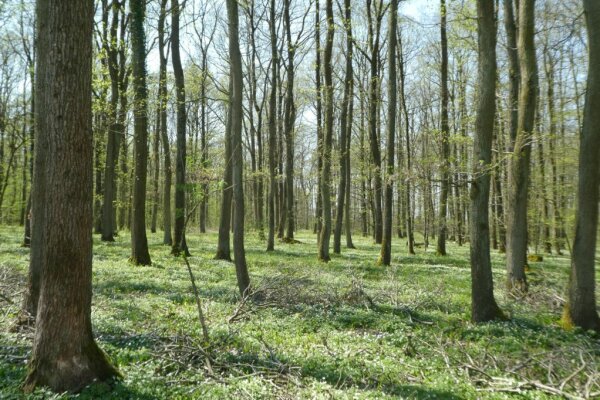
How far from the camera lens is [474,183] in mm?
6801

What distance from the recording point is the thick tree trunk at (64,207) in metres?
4.01

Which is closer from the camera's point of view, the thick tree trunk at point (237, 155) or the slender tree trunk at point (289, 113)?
the thick tree trunk at point (237, 155)

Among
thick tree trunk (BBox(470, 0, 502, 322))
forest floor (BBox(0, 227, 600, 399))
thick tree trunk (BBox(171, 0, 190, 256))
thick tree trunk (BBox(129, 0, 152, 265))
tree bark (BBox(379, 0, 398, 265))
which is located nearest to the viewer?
forest floor (BBox(0, 227, 600, 399))

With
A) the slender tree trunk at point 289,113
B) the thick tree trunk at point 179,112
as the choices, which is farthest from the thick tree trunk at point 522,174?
the thick tree trunk at point 179,112

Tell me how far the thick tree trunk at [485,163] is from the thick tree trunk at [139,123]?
10011 mm

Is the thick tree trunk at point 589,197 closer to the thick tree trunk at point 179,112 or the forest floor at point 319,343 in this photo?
the forest floor at point 319,343

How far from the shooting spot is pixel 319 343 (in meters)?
5.98

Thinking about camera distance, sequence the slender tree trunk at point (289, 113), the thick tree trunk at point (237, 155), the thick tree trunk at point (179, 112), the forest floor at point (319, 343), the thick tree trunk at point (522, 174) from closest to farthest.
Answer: the forest floor at point (319, 343)
the thick tree trunk at point (237, 155)
the thick tree trunk at point (522, 174)
the thick tree trunk at point (179, 112)
the slender tree trunk at point (289, 113)

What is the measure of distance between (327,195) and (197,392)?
1190cm

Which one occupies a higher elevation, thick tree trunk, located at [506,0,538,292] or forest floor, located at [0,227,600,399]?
thick tree trunk, located at [506,0,538,292]

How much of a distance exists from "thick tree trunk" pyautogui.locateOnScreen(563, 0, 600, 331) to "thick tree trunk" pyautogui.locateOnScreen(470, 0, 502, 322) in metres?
1.39

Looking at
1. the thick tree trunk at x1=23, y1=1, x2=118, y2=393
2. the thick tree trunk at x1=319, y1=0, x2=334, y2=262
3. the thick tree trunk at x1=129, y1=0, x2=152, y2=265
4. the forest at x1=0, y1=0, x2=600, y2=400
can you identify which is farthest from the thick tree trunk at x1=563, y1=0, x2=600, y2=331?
the thick tree trunk at x1=129, y1=0, x2=152, y2=265

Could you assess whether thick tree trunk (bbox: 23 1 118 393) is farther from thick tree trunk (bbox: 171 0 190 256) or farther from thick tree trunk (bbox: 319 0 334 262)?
thick tree trunk (bbox: 319 0 334 262)

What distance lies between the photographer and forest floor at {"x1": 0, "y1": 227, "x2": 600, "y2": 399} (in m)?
4.34
